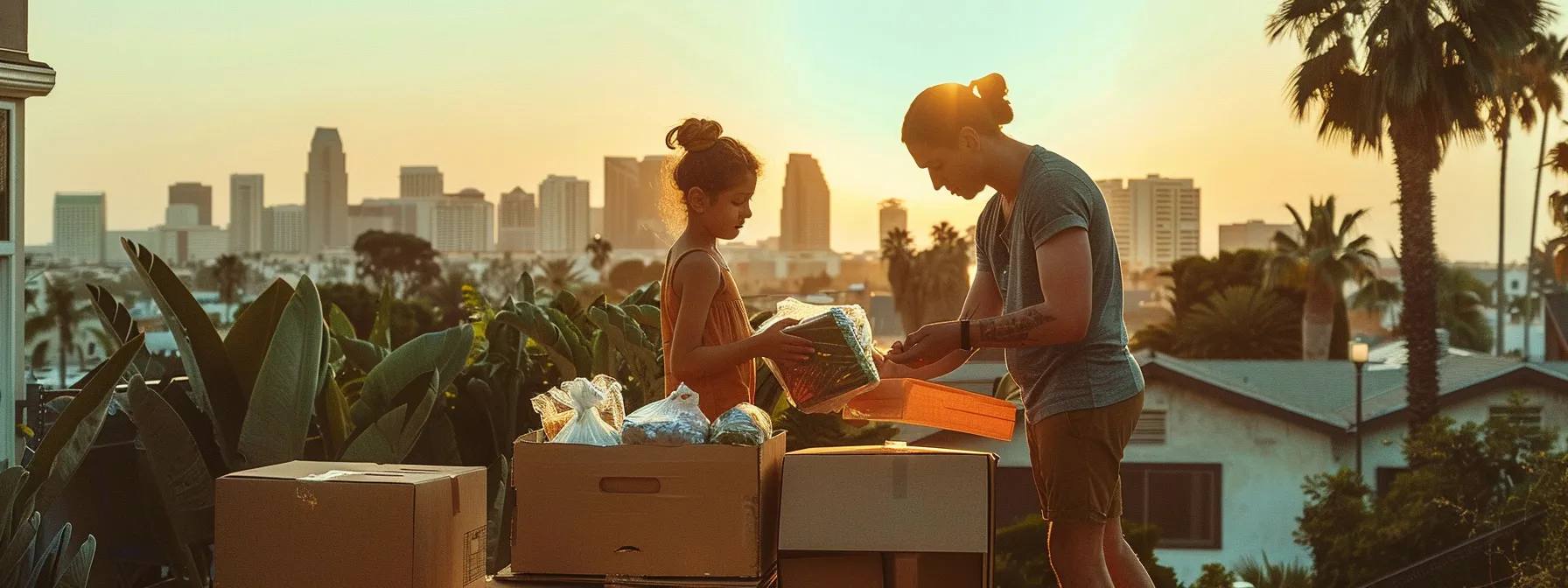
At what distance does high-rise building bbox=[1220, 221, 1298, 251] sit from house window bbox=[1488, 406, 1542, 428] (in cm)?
2883

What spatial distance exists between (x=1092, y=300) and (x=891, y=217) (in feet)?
217

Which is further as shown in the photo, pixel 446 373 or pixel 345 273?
pixel 345 273

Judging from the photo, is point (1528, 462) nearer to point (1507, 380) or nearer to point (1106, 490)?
point (1507, 380)

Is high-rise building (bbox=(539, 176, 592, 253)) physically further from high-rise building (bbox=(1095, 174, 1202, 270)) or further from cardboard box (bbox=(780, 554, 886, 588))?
cardboard box (bbox=(780, 554, 886, 588))

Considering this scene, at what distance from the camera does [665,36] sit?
6675 cm

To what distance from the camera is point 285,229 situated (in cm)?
8969

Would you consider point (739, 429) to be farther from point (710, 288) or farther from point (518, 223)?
point (518, 223)

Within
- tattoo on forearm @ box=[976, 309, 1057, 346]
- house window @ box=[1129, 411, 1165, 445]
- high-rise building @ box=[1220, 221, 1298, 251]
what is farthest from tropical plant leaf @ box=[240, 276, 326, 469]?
high-rise building @ box=[1220, 221, 1298, 251]

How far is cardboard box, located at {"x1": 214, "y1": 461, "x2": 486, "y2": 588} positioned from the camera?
228 cm

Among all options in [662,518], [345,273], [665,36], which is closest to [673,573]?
[662,518]

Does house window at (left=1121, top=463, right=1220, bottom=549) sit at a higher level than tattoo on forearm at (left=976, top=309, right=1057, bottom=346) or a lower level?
lower

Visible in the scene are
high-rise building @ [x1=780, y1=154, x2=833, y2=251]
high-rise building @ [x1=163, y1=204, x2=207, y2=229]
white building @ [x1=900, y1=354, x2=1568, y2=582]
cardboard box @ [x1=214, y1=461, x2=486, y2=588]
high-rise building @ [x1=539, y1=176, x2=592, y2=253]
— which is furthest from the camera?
high-rise building @ [x1=539, y1=176, x2=592, y2=253]

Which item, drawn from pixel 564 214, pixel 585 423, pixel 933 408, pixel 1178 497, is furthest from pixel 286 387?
pixel 564 214

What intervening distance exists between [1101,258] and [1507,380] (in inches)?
1694
